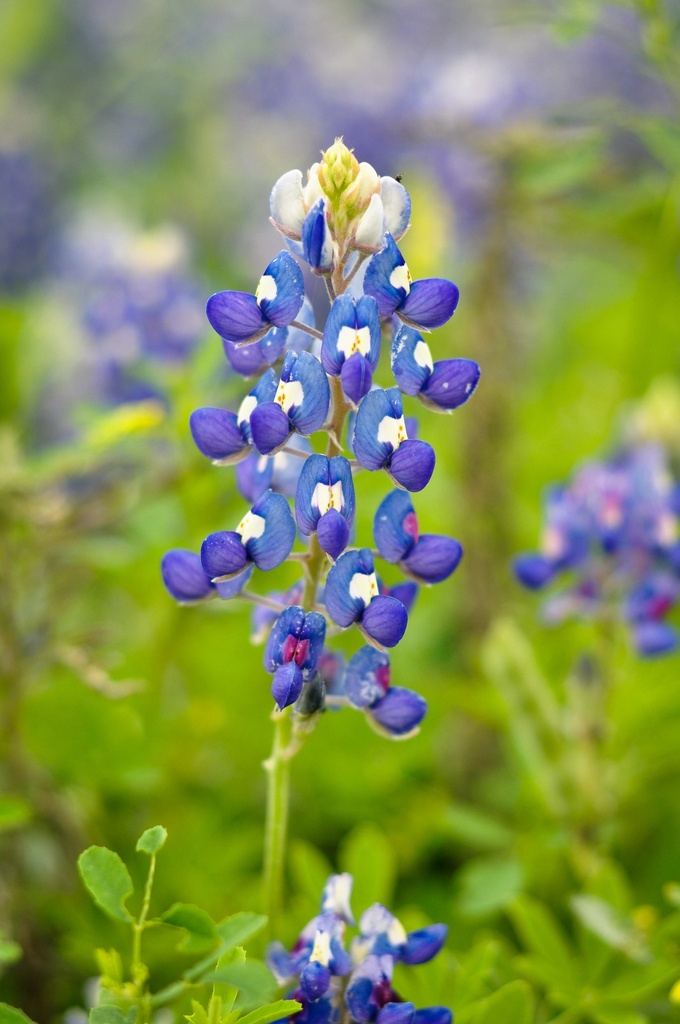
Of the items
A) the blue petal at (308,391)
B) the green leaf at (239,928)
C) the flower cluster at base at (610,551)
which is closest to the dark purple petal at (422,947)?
the green leaf at (239,928)

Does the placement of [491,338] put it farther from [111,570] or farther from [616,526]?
[111,570]

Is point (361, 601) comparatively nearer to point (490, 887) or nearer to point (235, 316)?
point (235, 316)

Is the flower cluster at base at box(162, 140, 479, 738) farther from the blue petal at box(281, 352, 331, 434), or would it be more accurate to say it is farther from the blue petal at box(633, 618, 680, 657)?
the blue petal at box(633, 618, 680, 657)

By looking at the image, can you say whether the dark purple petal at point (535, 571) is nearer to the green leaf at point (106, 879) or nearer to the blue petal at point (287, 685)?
the blue petal at point (287, 685)

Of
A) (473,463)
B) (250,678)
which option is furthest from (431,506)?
(250,678)

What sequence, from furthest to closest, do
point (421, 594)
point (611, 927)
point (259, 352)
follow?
1. point (421, 594)
2. point (611, 927)
3. point (259, 352)

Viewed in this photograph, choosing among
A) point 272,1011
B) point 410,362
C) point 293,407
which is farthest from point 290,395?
point 272,1011
